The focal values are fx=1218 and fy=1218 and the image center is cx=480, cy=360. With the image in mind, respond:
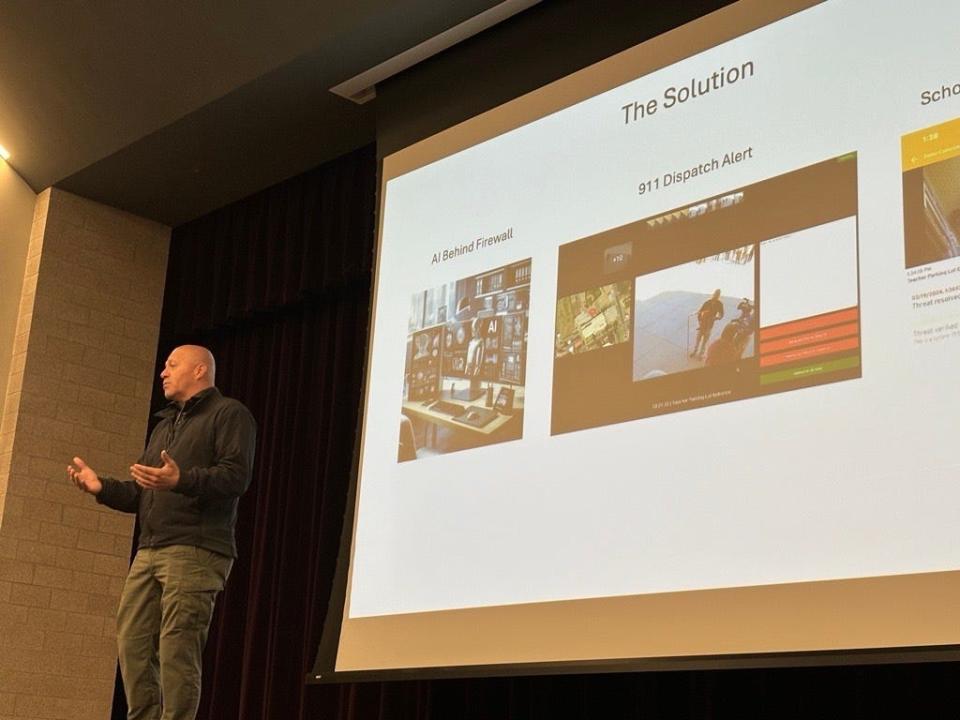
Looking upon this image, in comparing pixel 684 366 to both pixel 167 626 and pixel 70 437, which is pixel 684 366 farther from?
pixel 70 437

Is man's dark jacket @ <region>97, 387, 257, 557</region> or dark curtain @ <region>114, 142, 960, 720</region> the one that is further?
dark curtain @ <region>114, 142, 960, 720</region>

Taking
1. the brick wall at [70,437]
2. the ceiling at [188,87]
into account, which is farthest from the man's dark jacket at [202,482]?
the brick wall at [70,437]

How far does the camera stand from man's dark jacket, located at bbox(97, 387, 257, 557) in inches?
127

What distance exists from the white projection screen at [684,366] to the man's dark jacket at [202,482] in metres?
0.38

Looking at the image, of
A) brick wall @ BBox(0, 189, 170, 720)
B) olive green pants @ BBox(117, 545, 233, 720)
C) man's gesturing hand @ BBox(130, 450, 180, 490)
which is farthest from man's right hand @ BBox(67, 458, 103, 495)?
brick wall @ BBox(0, 189, 170, 720)

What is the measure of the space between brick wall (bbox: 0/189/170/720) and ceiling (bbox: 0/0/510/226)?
0.28 meters

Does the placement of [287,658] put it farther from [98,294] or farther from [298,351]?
[98,294]

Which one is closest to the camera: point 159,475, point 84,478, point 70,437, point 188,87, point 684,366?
point 684,366

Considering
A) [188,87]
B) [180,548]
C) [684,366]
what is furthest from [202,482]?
[188,87]

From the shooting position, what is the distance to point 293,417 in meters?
4.76

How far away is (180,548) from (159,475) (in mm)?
284

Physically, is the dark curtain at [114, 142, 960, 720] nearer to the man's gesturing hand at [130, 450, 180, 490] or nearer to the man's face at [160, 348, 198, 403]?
the man's face at [160, 348, 198, 403]

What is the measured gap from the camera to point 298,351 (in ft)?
15.9

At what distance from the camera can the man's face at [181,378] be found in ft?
11.7
